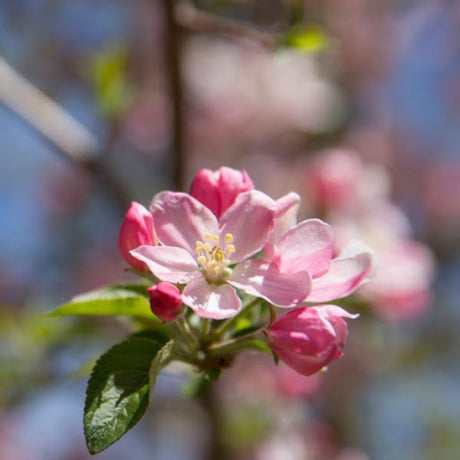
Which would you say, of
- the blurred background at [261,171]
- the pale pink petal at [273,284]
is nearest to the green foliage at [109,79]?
the blurred background at [261,171]

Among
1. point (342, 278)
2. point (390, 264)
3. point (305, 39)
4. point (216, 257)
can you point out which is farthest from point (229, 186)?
point (390, 264)

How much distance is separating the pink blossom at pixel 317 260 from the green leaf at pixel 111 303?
210 millimetres

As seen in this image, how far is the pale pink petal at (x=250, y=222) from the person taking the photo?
111 centimetres

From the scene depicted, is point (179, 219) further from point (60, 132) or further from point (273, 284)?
point (60, 132)

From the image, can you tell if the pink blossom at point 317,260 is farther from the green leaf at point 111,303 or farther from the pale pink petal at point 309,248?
the green leaf at point 111,303

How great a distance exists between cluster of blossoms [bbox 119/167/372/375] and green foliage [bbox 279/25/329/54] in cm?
76

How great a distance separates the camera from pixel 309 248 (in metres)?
1.09

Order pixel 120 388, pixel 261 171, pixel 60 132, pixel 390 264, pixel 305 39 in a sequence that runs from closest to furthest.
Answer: pixel 120 388, pixel 305 39, pixel 390 264, pixel 60 132, pixel 261 171

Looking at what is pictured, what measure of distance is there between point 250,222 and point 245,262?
72 mm

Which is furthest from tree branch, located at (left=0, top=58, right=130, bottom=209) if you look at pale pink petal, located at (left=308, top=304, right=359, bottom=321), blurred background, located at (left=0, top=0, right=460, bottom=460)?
pale pink petal, located at (left=308, top=304, right=359, bottom=321)

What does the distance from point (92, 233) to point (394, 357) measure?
2295 millimetres

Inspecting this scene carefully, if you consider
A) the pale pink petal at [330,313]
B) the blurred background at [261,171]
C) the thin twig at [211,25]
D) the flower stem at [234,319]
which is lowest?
the blurred background at [261,171]

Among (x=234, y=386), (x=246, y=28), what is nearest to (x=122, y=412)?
(x=246, y=28)

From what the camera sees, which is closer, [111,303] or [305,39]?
[111,303]
